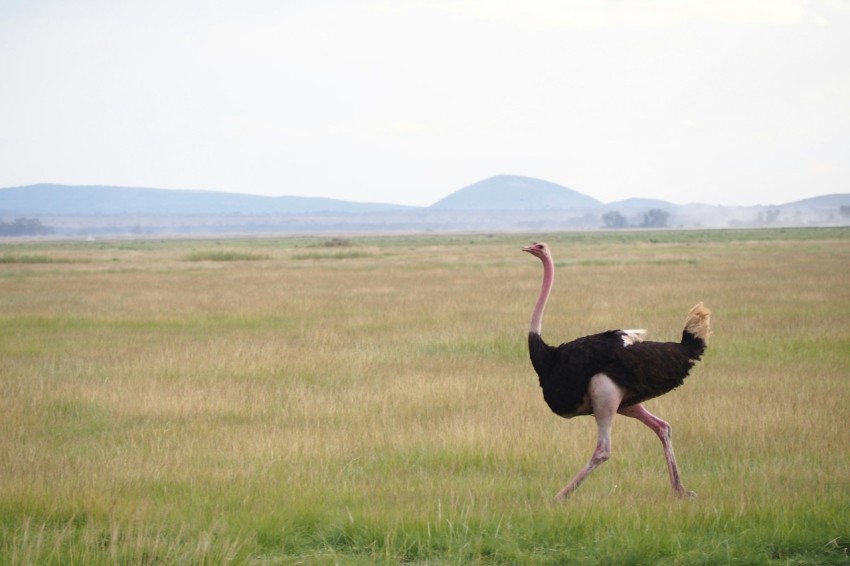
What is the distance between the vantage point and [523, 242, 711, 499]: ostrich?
24.1 feet

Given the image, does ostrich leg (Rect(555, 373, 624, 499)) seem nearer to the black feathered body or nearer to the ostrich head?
the black feathered body

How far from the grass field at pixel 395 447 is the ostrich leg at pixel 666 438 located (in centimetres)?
20

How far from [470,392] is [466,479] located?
420 centimetres

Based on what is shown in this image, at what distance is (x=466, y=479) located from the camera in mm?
8109

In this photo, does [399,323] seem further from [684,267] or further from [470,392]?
[684,267]

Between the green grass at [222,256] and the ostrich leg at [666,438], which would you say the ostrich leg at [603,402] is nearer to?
the ostrich leg at [666,438]

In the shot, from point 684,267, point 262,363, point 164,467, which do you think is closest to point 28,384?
point 262,363

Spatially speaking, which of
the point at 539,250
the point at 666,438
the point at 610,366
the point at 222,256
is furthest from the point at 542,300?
the point at 222,256

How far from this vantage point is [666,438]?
7578mm

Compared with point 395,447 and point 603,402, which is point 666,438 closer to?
→ point 603,402

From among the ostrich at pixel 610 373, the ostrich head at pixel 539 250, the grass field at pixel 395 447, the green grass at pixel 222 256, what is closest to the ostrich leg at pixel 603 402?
the ostrich at pixel 610 373

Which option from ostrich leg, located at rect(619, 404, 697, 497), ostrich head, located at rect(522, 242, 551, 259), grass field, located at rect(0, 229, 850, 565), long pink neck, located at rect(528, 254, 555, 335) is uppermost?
ostrich head, located at rect(522, 242, 551, 259)

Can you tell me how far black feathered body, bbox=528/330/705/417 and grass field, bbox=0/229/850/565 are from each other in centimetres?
76

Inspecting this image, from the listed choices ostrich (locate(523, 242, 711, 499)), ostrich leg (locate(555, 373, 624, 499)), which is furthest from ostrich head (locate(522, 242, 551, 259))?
ostrich leg (locate(555, 373, 624, 499))
